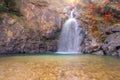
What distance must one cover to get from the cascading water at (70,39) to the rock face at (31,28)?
773 millimetres

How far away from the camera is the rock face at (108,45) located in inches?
922

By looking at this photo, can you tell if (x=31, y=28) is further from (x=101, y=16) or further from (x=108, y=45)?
(x=108, y=45)

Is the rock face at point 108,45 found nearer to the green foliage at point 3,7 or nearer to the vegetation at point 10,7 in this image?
the vegetation at point 10,7

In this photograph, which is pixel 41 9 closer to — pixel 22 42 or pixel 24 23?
pixel 24 23

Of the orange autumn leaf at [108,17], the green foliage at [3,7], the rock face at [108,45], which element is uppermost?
the green foliage at [3,7]

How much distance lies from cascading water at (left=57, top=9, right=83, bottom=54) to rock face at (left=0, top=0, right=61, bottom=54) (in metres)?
0.77

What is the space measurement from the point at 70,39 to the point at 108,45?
4.94m

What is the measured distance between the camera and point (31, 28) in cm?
2602

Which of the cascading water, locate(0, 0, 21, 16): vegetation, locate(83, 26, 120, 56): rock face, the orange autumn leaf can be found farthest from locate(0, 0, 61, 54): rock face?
the orange autumn leaf

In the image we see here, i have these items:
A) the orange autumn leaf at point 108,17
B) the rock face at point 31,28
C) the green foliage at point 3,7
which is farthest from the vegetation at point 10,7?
the orange autumn leaf at point 108,17

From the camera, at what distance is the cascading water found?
26.2m

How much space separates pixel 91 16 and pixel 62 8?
4284 mm

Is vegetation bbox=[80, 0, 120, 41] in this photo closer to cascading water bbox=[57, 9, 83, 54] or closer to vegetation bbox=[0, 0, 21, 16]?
cascading water bbox=[57, 9, 83, 54]

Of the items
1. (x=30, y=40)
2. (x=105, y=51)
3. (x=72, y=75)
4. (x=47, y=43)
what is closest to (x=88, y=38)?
(x=105, y=51)
